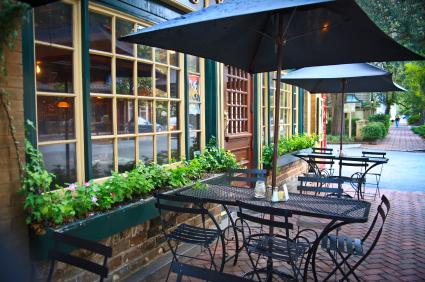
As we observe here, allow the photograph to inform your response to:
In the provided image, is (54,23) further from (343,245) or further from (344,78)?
(344,78)

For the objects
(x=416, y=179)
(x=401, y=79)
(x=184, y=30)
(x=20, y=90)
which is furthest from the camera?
(x=401, y=79)

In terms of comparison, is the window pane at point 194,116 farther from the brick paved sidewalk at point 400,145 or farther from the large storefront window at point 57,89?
the brick paved sidewalk at point 400,145

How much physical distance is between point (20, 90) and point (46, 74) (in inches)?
20.7

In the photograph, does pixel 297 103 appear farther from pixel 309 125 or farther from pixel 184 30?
pixel 184 30

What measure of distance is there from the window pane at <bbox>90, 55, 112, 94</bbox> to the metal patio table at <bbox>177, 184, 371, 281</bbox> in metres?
1.34

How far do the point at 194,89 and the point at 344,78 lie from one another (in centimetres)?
275

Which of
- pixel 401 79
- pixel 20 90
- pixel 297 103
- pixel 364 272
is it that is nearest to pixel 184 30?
pixel 20 90

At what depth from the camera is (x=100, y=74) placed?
355 cm

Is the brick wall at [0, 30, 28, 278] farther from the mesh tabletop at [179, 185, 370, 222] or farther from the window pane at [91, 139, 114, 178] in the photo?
the mesh tabletop at [179, 185, 370, 222]

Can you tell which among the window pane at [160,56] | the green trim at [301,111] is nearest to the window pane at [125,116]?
the window pane at [160,56]

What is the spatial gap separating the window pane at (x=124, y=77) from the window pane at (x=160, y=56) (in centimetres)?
50

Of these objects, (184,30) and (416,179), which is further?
(416,179)

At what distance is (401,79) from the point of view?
26266 millimetres

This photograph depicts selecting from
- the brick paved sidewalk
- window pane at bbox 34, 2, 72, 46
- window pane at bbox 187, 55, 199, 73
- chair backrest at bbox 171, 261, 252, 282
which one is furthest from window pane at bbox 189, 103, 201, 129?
the brick paved sidewalk
